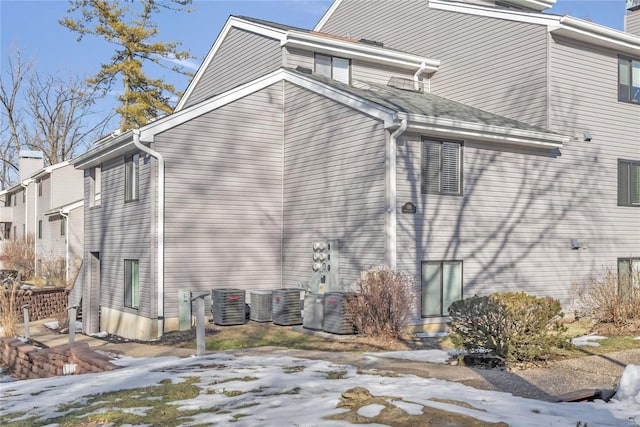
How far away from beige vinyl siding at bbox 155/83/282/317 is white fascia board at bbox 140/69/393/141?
16 centimetres

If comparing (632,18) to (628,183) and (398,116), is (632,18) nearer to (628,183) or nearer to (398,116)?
(628,183)

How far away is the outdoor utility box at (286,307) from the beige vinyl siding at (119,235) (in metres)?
3.00

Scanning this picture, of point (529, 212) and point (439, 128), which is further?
point (529, 212)

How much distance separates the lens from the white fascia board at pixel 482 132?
1434 cm

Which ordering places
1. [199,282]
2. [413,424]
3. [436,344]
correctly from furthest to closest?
[199,282]
[436,344]
[413,424]

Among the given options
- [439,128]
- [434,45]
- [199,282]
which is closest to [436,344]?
[439,128]

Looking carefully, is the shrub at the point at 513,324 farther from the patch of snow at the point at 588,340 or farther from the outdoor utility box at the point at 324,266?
Answer: the outdoor utility box at the point at 324,266

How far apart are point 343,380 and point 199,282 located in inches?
346

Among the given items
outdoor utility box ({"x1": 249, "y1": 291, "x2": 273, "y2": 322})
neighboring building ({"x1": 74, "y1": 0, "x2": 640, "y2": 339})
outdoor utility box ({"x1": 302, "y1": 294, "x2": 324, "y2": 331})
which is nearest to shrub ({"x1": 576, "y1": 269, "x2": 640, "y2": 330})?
neighboring building ({"x1": 74, "y1": 0, "x2": 640, "y2": 339})

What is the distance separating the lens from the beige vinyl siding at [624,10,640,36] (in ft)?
71.8

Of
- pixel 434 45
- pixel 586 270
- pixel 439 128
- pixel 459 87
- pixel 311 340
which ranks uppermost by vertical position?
pixel 434 45

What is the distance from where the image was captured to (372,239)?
14578 mm

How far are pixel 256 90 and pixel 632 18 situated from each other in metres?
13.7

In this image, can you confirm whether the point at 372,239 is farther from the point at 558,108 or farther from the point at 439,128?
the point at 558,108
